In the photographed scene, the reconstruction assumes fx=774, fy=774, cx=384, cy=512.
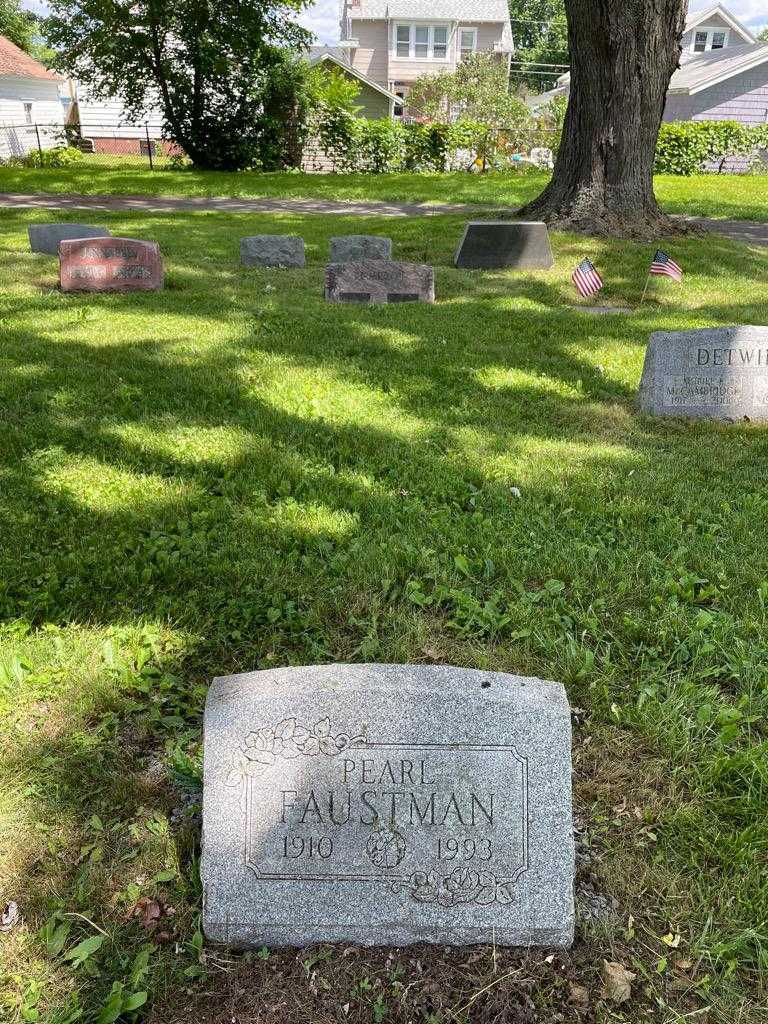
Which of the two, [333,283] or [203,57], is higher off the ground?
[203,57]

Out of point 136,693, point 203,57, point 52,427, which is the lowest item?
point 136,693

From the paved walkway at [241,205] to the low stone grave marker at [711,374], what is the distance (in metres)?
11.9

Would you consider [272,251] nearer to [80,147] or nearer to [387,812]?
[387,812]

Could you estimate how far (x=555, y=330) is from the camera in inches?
324

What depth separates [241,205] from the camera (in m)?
19.2

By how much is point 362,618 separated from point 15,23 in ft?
201

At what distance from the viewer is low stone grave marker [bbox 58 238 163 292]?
9.41 meters

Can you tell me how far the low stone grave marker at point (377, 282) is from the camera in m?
9.35

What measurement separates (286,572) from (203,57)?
1110 inches

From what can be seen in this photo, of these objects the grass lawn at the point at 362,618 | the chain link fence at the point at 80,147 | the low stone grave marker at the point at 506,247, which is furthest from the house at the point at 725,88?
the grass lawn at the point at 362,618

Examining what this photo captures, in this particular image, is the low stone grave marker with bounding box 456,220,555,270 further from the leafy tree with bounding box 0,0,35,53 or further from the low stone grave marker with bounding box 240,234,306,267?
the leafy tree with bounding box 0,0,35,53

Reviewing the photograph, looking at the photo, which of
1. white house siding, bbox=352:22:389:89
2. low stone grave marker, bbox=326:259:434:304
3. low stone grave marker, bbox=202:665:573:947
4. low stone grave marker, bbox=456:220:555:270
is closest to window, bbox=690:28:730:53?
white house siding, bbox=352:22:389:89

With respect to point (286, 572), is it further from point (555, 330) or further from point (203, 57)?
point (203, 57)

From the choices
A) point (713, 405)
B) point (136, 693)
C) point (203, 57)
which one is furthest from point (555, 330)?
point (203, 57)
